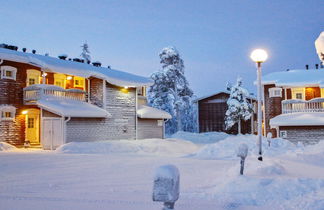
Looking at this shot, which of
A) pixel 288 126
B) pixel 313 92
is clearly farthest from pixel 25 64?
pixel 313 92

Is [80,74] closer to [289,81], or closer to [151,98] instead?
[289,81]

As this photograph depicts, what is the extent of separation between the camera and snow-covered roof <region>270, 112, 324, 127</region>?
84.2 ft

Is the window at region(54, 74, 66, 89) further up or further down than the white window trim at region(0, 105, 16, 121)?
further up

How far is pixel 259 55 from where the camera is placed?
469 inches

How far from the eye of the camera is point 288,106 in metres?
28.8

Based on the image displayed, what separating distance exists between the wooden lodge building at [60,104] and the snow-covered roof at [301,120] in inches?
441

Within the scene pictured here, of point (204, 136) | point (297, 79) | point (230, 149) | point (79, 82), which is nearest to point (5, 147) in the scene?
point (79, 82)

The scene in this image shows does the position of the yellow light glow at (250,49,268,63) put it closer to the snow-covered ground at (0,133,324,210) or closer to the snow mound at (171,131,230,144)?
the snow-covered ground at (0,133,324,210)

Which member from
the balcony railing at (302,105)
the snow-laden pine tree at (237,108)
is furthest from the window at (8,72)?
the snow-laden pine tree at (237,108)

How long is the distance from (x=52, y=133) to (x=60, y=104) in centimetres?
207

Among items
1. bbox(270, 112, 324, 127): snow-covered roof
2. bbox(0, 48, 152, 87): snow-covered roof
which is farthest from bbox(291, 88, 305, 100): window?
bbox(0, 48, 152, 87): snow-covered roof

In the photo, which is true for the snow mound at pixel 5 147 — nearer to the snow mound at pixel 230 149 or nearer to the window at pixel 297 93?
the snow mound at pixel 230 149

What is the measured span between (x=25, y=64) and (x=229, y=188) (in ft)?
68.0

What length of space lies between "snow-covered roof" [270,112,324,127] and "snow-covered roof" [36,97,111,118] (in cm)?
1299
